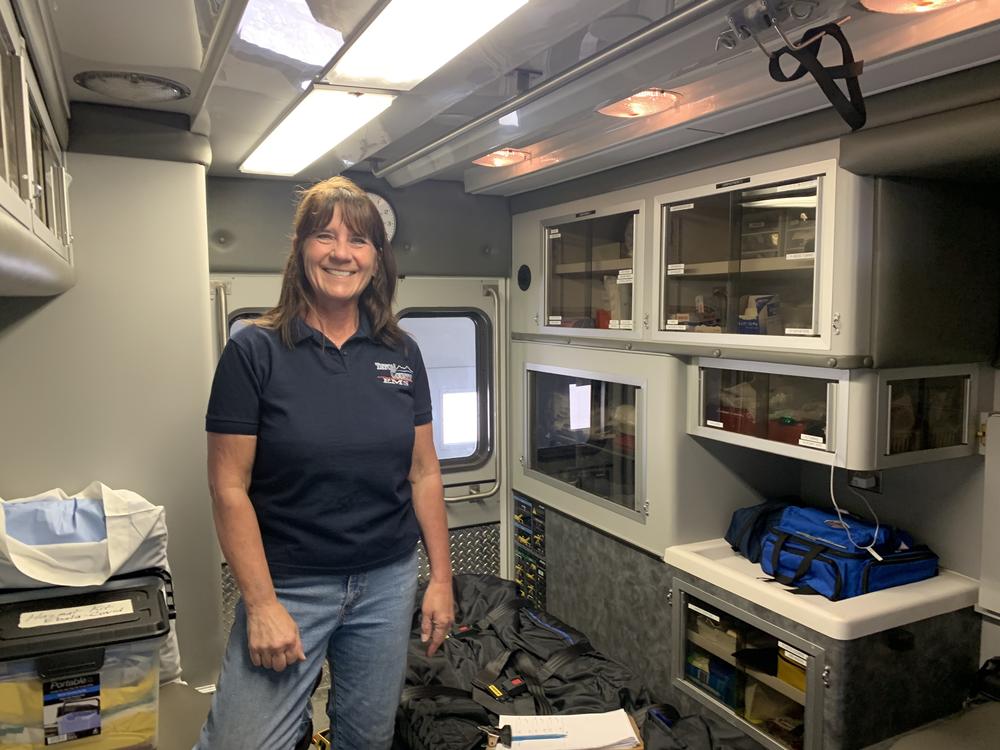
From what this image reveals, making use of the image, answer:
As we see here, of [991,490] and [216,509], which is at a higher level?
[216,509]

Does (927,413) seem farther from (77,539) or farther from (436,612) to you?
(77,539)

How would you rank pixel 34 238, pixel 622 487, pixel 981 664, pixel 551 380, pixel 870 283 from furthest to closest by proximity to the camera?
pixel 551 380
pixel 622 487
pixel 981 664
pixel 870 283
pixel 34 238

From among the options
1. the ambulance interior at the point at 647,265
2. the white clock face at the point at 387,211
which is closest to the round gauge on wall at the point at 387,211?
the white clock face at the point at 387,211

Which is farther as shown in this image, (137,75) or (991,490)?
(991,490)

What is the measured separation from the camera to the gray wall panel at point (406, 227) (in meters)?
3.17

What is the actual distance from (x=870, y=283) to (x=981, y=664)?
53.4 inches

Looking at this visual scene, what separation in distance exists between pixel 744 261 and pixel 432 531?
1372mm

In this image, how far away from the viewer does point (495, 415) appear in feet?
12.3

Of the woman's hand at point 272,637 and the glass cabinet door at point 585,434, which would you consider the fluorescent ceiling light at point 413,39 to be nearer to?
the woman's hand at point 272,637

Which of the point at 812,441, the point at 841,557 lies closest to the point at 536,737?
the point at 841,557

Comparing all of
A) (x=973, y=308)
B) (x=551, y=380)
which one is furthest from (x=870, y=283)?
(x=551, y=380)

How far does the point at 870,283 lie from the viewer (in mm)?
2090

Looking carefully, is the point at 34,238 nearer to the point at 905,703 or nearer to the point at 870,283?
the point at 870,283

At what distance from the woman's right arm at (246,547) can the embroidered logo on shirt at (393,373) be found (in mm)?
312
